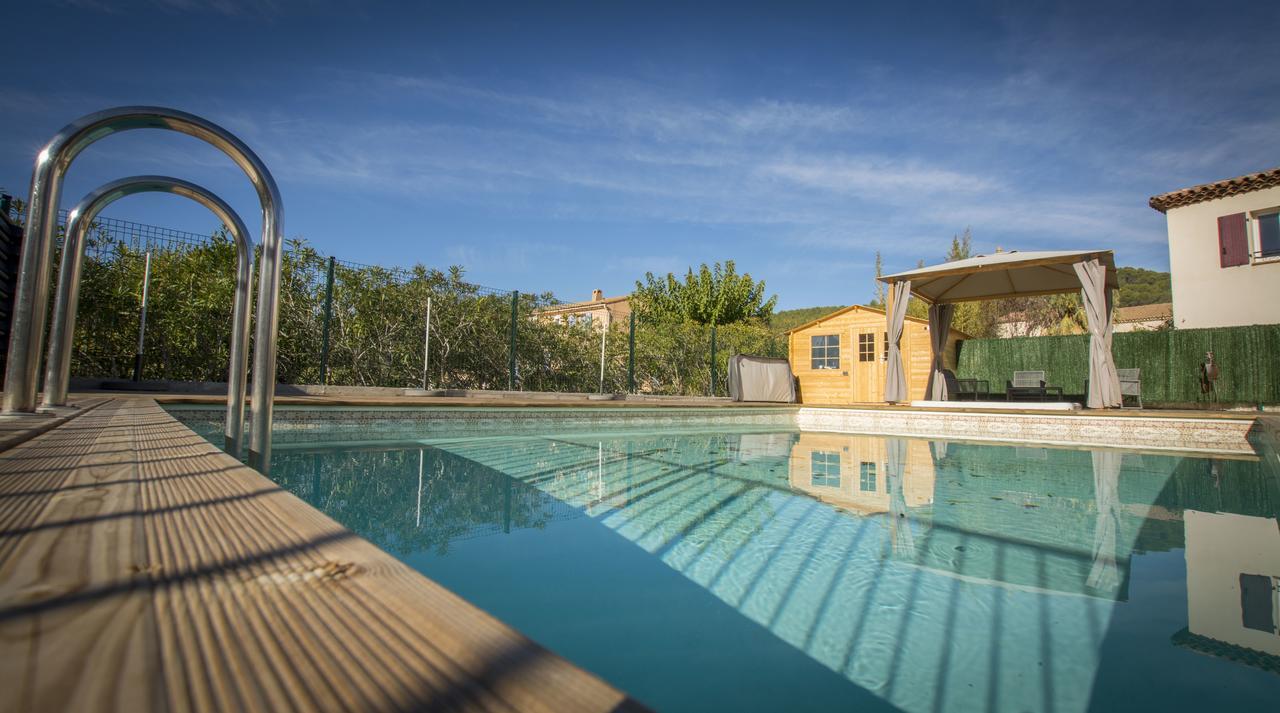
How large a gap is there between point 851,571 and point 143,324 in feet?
25.9

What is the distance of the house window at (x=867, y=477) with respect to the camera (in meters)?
3.78

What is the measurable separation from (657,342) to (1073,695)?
11.3 metres

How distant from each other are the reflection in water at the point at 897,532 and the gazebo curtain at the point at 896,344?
13.1ft

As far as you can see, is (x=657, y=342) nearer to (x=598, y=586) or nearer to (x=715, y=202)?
(x=598, y=586)

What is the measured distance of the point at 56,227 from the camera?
63.6 inches

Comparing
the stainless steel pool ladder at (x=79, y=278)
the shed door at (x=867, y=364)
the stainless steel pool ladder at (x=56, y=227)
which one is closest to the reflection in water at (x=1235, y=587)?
the stainless steel pool ladder at (x=56, y=227)

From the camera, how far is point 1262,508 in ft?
11.1

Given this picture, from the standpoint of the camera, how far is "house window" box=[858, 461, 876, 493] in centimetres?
378

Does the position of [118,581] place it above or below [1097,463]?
above

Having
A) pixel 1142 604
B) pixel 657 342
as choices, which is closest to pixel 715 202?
pixel 657 342

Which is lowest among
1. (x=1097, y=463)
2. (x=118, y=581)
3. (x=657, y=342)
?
(x=1097, y=463)

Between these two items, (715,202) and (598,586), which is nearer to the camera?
(598,586)

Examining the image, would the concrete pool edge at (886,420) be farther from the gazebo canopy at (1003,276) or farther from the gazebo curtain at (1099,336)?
the gazebo canopy at (1003,276)

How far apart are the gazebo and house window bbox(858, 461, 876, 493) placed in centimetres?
485
